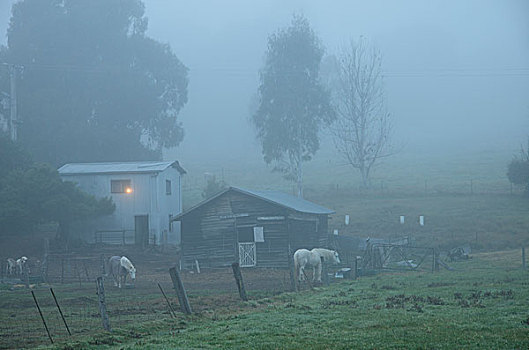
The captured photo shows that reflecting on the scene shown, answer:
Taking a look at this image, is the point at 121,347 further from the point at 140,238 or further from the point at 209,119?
the point at 209,119

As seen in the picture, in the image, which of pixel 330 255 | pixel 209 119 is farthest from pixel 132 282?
pixel 209 119

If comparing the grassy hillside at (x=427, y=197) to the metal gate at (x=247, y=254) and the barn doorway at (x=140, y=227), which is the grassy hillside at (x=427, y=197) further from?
the barn doorway at (x=140, y=227)

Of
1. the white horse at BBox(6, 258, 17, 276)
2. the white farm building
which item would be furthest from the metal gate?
the white horse at BBox(6, 258, 17, 276)

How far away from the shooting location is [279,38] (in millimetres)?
67000

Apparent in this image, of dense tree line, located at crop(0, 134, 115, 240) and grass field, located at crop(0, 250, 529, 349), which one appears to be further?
dense tree line, located at crop(0, 134, 115, 240)

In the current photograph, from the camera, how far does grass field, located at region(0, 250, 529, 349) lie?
12.2 m

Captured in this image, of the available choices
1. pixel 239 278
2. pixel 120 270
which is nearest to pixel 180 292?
pixel 239 278

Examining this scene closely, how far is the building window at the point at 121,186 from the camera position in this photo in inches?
1928

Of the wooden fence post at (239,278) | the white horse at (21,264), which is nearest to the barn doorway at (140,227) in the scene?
the white horse at (21,264)

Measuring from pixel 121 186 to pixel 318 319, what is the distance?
118 ft

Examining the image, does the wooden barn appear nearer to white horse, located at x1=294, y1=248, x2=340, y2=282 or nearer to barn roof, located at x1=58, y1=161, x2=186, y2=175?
white horse, located at x1=294, y1=248, x2=340, y2=282

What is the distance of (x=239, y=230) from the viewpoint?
4031cm

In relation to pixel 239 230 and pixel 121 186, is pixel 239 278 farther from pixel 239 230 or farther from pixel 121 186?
pixel 121 186

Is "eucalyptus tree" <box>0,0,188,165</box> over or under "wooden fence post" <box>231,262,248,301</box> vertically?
over
